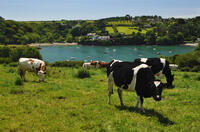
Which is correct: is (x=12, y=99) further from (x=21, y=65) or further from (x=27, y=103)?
(x=21, y=65)

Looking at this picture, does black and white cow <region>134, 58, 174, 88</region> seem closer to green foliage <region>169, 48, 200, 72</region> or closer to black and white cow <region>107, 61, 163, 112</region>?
black and white cow <region>107, 61, 163, 112</region>

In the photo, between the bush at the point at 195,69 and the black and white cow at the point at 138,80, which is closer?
the black and white cow at the point at 138,80

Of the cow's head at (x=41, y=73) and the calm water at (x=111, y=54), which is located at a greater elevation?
the cow's head at (x=41, y=73)

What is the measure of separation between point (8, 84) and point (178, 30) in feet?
687

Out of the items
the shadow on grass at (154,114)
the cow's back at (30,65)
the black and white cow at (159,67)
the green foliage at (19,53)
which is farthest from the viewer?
the green foliage at (19,53)

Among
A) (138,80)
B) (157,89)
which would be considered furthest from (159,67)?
(157,89)

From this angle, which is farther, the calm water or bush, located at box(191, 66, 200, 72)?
the calm water

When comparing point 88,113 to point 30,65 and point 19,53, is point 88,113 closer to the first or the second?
point 30,65

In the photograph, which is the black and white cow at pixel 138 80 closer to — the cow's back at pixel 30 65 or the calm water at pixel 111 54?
the cow's back at pixel 30 65

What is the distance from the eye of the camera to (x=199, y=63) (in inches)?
1710

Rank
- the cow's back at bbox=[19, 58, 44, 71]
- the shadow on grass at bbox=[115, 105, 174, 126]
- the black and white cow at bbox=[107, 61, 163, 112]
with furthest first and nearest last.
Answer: the cow's back at bbox=[19, 58, 44, 71]
the black and white cow at bbox=[107, 61, 163, 112]
the shadow on grass at bbox=[115, 105, 174, 126]

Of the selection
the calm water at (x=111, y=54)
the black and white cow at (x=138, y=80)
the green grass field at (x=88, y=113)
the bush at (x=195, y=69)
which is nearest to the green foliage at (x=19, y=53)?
the calm water at (x=111, y=54)

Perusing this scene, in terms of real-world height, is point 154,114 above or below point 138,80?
below

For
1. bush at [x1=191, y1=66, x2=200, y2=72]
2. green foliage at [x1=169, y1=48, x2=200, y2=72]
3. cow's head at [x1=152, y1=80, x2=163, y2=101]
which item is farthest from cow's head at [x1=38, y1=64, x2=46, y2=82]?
green foliage at [x1=169, y1=48, x2=200, y2=72]
